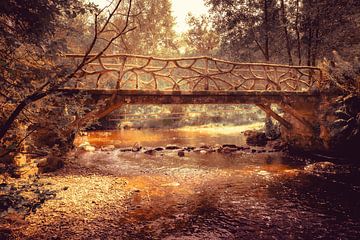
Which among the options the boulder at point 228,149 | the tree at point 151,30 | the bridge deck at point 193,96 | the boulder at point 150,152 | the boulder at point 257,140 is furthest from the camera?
the tree at point 151,30

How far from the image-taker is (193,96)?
10.6 meters

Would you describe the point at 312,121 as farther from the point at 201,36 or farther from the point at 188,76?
the point at 201,36

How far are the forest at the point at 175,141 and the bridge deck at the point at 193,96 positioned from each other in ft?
0.16

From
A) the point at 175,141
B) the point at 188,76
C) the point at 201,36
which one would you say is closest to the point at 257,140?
the point at 175,141

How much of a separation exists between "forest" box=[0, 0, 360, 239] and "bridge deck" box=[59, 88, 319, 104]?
0.05 m

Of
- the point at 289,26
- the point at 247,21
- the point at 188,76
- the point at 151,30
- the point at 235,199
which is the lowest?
the point at 235,199

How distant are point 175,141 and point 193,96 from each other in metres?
7.25

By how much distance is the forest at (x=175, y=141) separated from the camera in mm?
3018

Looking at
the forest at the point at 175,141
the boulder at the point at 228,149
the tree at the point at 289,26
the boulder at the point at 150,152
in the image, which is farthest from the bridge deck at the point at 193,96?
the tree at the point at 289,26

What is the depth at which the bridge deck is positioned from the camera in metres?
9.18

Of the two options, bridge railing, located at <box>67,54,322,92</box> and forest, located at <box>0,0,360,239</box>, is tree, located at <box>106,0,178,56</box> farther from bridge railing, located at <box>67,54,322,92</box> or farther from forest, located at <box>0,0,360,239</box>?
bridge railing, located at <box>67,54,322,92</box>

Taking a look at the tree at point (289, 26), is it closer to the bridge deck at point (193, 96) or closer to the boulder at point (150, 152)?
the bridge deck at point (193, 96)

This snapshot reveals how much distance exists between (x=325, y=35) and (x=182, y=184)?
1453cm

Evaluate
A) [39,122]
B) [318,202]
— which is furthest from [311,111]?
[39,122]
